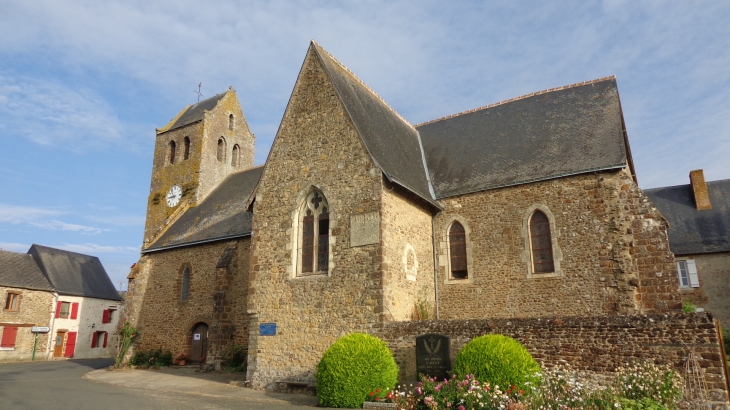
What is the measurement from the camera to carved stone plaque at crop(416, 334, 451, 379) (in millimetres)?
10266

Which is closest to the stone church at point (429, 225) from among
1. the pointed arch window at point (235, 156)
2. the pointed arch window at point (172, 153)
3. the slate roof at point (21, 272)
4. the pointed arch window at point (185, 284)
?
the pointed arch window at point (185, 284)

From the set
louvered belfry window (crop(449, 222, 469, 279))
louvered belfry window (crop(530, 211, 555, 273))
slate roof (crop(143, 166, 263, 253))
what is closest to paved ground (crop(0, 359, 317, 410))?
slate roof (crop(143, 166, 263, 253))

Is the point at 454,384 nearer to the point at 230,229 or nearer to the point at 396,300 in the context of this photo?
the point at 396,300

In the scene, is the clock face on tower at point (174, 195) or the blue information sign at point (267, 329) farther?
the clock face on tower at point (174, 195)

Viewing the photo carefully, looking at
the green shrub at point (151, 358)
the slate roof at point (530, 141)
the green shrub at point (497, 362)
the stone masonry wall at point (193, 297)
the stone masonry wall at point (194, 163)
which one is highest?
the stone masonry wall at point (194, 163)

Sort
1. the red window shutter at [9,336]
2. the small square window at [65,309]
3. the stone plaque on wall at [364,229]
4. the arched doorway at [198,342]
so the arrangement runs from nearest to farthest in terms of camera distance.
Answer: the stone plaque on wall at [364,229]
the arched doorway at [198,342]
the red window shutter at [9,336]
the small square window at [65,309]

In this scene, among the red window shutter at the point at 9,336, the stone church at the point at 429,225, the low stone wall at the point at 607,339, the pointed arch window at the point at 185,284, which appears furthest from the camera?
the red window shutter at the point at 9,336

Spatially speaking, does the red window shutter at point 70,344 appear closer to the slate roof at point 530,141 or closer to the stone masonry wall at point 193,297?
the stone masonry wall at point 193,297

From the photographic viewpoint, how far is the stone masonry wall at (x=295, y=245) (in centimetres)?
1254

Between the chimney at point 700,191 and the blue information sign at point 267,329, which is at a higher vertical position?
the chimney at point 700,191

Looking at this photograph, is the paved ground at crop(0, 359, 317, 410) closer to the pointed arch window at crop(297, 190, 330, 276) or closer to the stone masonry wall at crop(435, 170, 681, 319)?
the pointed arch window at crop(297, 190, 330, 276)

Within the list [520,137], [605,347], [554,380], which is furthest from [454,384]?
[520,137]

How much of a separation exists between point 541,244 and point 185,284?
48.2 ft

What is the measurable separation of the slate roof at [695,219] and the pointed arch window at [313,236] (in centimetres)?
1833
